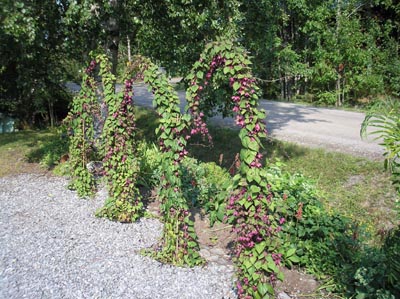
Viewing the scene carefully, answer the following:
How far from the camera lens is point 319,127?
8859mm

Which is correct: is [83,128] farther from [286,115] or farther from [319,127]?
[286,115]

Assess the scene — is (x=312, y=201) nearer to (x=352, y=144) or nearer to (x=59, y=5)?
(x=352, y=144)

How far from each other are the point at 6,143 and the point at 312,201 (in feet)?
22.0

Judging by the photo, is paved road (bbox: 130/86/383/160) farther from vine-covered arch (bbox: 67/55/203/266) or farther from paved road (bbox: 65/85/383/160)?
vine-covered arch (bbox: 67/55/203/266)

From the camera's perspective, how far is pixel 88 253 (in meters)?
3.83

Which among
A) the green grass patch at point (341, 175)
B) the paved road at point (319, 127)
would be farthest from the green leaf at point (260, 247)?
the paved road at point (319, 127)

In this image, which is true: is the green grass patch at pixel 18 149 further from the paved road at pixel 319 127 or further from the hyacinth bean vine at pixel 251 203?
the hyacinth bean vine at pixel 251 203

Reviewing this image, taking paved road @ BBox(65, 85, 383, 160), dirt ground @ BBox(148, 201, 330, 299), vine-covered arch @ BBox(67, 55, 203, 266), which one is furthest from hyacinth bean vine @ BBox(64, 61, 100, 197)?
paved road @ BBox(65, 85, 383, 160)

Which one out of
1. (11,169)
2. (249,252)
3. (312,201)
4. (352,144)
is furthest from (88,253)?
(352,144)

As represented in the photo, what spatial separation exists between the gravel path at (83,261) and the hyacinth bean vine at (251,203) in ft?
1.28

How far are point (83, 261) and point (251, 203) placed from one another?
70.1 inches

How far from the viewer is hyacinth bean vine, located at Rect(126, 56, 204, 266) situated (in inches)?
142

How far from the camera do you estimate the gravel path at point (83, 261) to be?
321 cm

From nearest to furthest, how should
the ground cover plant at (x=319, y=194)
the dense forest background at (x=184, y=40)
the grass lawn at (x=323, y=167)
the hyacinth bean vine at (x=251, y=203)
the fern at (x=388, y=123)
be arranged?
the fern at (x=388, y=123) < the hyacinth bean vine at (x=251, y=203) < the ground cover plant at (x=319, y=194) < the grass lawn at (x=323, y=167) < the dense forest background at (x=184, y=40)
